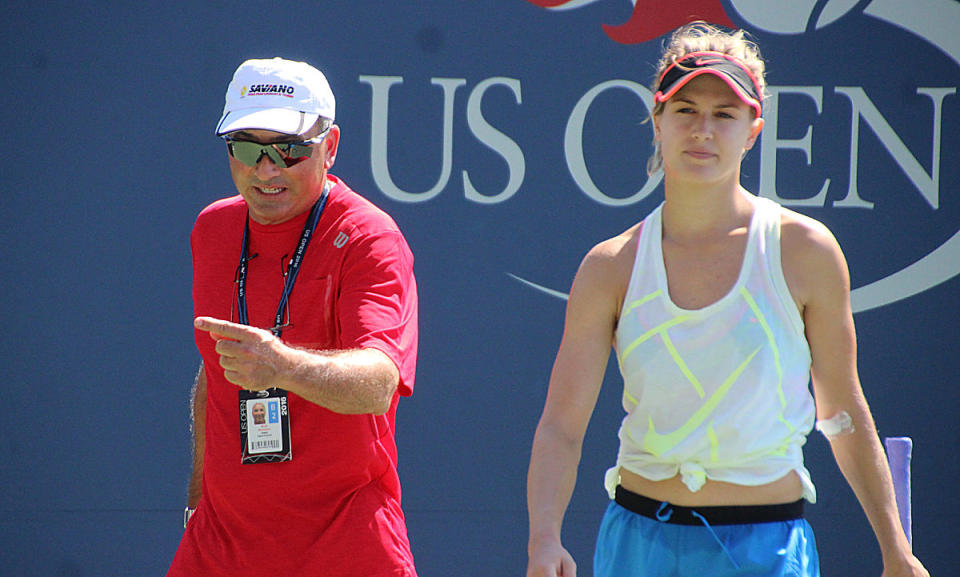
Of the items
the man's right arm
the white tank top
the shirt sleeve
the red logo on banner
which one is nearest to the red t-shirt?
the shirt sleeve

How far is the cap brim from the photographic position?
8.64 feet

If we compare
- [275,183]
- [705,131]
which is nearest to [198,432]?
[275,183]

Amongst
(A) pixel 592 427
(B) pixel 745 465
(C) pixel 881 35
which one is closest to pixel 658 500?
(B) pixel 745 465

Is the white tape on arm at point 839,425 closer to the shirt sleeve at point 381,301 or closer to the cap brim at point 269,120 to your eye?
the shirt sleeve at point 381,301

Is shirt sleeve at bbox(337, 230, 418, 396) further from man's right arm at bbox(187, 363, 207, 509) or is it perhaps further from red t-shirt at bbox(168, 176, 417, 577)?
man's right arm at bbox(187, 363, 207, 509)

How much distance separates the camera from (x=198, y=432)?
2.99 m

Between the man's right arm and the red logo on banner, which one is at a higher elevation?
the red logo on banner

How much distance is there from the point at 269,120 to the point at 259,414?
2.25 feet

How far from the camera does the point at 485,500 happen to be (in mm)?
4555

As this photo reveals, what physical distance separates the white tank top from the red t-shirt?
1.90 feet

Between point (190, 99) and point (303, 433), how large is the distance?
2.39 metres

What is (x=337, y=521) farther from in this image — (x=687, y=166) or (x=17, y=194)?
(x=17, y=194)

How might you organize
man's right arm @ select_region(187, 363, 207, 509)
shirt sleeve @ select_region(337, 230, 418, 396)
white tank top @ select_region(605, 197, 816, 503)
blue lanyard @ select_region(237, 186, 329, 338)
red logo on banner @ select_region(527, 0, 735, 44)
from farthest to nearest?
red logo on banner @ select_region(527, 0, 735, 44)
man's right arm @ select_region(187, 363, 207, 509)
blue lanyard @ select_region(237, 186, 329, 338)
shirt sleeve @ select_region(337, 230, 418, 396)
white tank top @ select_region(605, 197, 816, 503)

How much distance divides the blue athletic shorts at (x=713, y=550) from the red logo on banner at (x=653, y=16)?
2713 millimetres
